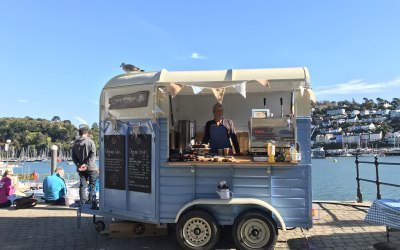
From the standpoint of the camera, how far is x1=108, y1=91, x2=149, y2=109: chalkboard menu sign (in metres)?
5.62

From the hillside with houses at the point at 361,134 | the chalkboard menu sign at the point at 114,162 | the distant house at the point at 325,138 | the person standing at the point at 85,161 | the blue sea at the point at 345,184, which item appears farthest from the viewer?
the distant house at the point at 325,138

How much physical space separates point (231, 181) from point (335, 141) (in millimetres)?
118821

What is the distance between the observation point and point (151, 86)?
5.51 m

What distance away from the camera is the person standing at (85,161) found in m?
7.51

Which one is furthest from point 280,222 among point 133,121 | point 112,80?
point 112,80

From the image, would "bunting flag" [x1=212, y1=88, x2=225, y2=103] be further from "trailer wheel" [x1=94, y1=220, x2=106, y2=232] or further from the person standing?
the person standing

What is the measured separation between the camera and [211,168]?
5.32 meters

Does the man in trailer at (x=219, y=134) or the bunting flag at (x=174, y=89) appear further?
the man in trailer at (x=219, y=134)

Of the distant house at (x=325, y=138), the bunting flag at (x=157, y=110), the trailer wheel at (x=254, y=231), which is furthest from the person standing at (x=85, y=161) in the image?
the distant house at (x=325, y=138)

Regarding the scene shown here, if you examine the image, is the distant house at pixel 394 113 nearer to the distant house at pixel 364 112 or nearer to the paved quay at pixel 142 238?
the distant house at pixel 364 112

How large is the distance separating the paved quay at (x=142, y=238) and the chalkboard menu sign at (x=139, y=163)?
958mm

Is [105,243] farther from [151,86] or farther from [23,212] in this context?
[23,212]

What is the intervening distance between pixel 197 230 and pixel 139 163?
1363mm

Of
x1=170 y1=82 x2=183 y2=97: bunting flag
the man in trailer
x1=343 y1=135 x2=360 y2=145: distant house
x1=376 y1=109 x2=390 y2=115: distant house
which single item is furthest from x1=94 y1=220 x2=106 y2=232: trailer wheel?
x1=376 y1=109 x2=390 y2=115: distant house
